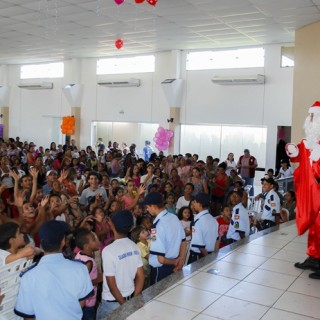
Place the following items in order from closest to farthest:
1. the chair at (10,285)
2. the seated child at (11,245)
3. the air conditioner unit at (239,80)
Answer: the chair at (10,285), the seated child at (11,245), the air conditioner unit at (239,80)

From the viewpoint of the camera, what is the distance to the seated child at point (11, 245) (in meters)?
2.78

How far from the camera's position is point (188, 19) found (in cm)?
942

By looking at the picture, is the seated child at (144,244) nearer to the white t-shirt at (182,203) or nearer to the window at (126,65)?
the white t-shirt at (182,203)

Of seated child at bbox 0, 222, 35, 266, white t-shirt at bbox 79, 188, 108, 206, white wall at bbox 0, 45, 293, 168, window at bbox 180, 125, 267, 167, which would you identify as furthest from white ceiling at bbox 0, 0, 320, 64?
seated child at bbox 0, 222, 35, 266

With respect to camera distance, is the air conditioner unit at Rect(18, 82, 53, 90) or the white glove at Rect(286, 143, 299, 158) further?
the air conditioner unit at Rect(18, 82, 53, 90)

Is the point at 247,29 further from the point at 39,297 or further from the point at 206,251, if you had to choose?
the point at 39,297

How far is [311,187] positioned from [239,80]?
28.0 feet

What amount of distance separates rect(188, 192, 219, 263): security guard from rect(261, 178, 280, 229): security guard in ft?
6.31

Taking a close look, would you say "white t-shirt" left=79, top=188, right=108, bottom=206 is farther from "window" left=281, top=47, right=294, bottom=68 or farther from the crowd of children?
"window" left=281, top=47, right=294, bottom=68

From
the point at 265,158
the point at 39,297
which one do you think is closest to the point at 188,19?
the point at 265,158

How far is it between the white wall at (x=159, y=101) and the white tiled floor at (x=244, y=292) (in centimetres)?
779

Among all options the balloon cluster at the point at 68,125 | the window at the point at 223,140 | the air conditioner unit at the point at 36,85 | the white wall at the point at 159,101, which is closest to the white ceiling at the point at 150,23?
the white wall at the point at 159,101

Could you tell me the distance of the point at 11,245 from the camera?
2.96 metres

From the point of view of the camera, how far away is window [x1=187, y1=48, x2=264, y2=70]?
12.3 metres
